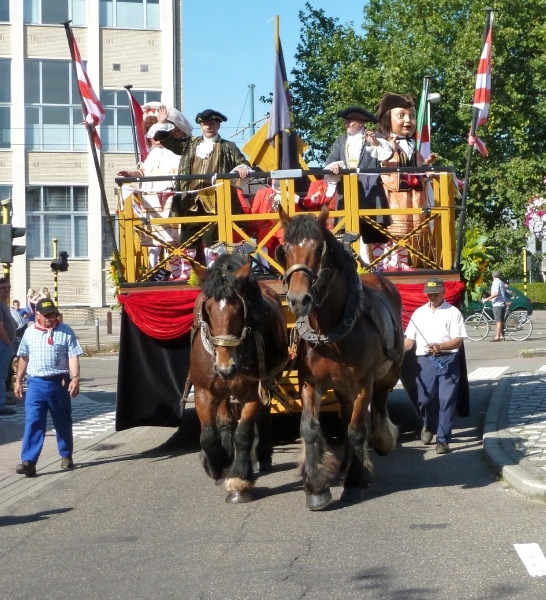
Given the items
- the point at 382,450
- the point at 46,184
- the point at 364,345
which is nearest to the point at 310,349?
the point at 364,345

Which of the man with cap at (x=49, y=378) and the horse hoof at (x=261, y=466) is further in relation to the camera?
the man with cap at (x=49, y=378)

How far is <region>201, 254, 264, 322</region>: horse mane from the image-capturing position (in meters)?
8.14

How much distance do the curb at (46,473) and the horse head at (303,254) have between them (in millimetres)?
3201

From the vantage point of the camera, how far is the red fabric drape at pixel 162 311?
10.8 metres

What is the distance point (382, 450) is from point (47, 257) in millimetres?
33539

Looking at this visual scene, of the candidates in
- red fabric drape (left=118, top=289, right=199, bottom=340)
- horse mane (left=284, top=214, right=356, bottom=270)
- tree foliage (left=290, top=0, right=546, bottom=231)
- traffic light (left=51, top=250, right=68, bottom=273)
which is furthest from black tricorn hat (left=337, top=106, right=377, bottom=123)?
tree foliage (left=290, top=0, right=546, bottom=231)

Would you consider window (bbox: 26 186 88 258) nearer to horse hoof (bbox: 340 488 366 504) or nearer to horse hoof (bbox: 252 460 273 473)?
horse hoof (bbox: 252 460 273 473)

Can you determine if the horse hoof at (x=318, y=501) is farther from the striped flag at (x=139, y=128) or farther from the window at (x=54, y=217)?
the window at (x=54, y=217)

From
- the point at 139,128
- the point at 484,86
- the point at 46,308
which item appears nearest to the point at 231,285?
the point at 46,308

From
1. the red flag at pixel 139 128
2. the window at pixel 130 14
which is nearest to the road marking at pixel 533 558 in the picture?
the red flag at pixel 139 128

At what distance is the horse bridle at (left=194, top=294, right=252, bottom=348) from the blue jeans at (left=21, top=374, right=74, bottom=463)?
2793mm

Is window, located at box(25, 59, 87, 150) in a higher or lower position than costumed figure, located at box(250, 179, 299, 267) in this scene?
higher

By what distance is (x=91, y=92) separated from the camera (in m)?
11.8

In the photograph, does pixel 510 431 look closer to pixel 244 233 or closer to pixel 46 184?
pixel 244 233
